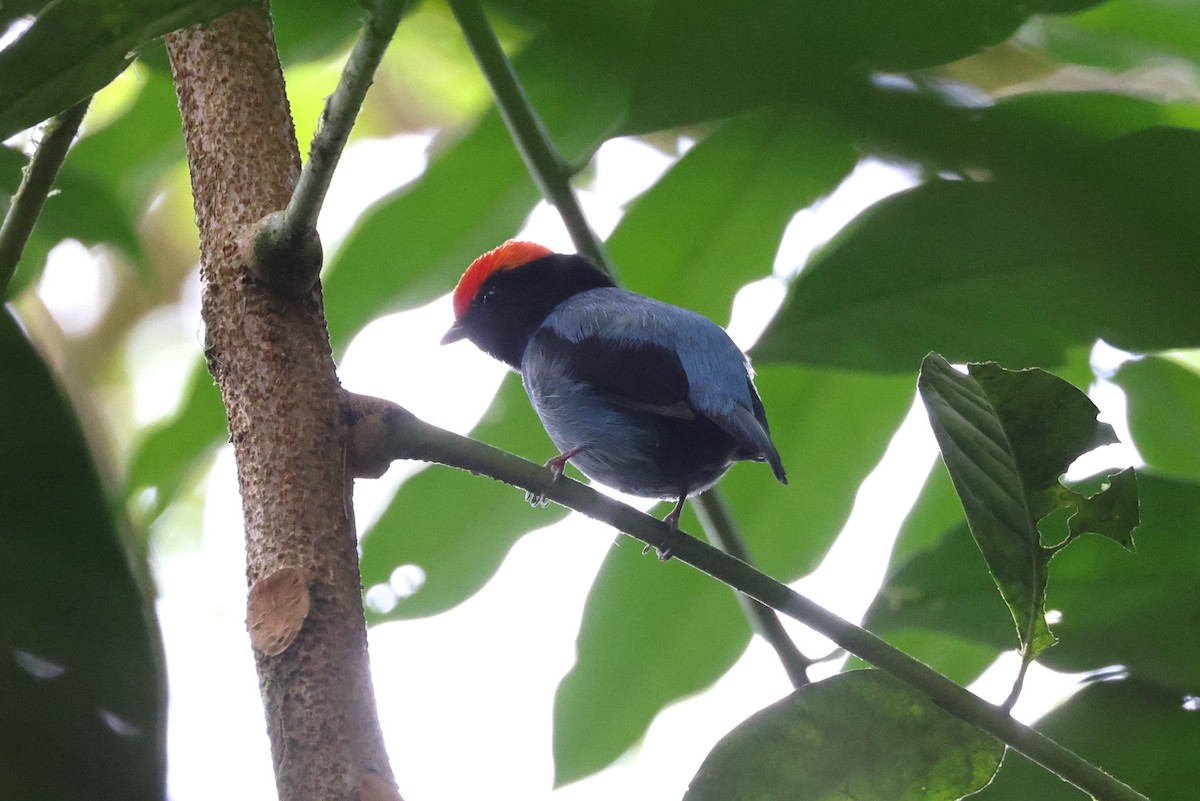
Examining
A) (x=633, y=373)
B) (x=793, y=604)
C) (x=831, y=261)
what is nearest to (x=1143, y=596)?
(x=831, y=261)

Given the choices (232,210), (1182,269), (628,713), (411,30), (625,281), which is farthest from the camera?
(411,30)

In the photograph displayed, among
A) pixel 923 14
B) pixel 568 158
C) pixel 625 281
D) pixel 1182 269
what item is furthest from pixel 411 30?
pixel 1182 269

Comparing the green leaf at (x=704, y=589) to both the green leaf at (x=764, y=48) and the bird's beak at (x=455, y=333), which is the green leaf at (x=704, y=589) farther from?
the bird's beak at (x=455, y=333)

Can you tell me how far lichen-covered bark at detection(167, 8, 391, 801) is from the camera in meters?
1.05

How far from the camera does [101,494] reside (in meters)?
1.31

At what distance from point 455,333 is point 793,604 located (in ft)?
5.53

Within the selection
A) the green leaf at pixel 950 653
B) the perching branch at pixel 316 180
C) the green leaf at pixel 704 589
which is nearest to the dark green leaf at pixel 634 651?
the green leaf at pixel 704 589

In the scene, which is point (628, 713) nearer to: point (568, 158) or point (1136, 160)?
point (568, 158)

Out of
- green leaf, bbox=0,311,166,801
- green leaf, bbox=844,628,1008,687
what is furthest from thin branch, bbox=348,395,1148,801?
green leaf, bbox=844,628,1008,687

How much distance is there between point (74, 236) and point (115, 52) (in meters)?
1.42

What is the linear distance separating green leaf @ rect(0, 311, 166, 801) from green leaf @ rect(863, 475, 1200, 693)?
A: 3.50 feet

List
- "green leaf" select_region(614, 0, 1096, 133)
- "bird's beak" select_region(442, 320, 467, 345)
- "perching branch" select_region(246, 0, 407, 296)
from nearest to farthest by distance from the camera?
"perching branch" select_region(246, 0, 407, 296) < "green leaf" select_region(614, 0, 1096, 133) < "bird's beak" select_region(442, 320, 467, 345)

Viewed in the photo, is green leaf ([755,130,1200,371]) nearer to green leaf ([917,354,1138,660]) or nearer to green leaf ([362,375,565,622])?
green leaf ([917,354,1138,660])

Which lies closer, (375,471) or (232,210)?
(375,471)
